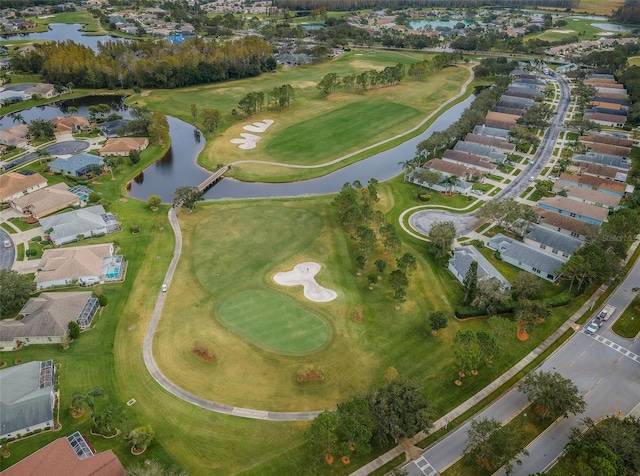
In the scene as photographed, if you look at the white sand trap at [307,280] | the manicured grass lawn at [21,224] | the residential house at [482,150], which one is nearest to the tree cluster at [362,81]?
the residential house at [482,150]

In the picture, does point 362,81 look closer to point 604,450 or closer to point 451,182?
point 451,182

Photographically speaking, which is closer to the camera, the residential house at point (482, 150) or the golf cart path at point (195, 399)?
the golf cart path at point (195, 399)

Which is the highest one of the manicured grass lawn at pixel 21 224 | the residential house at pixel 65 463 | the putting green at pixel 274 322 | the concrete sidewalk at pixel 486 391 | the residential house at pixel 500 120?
the residential house at pixel 500 120

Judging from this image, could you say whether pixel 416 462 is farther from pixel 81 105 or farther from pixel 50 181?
Result: pixel 81 105

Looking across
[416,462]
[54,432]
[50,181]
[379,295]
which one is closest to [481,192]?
[379,295]

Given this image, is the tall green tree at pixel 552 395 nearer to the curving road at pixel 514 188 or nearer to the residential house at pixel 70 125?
the curving road at pixel 514 188

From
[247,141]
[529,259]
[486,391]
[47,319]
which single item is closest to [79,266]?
[47,319]
